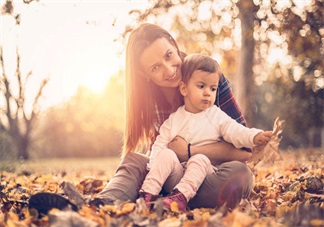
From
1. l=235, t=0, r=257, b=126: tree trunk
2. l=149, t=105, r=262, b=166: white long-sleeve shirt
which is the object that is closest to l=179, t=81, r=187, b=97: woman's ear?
l=149, t=105, r=262, b=166: white long-sleeve shirt

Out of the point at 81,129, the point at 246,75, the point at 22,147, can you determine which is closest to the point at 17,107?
the point at 246,75

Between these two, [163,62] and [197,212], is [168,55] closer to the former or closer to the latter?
[163,62]

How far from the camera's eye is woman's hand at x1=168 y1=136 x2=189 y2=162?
2887mm

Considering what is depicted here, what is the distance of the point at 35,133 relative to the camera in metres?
31.5

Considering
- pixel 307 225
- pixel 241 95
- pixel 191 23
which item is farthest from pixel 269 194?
pixel 191 23

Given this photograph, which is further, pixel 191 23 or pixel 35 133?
pixel 35 133

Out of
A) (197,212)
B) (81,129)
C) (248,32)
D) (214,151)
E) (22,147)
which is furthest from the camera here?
(81,129)

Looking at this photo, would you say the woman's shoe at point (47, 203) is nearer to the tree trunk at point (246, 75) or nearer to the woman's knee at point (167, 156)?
the woman's knee at point (167, 156)

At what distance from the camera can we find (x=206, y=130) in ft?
9.71

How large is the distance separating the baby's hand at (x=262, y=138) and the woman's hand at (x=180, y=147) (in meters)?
0.44

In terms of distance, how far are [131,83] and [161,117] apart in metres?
0.35

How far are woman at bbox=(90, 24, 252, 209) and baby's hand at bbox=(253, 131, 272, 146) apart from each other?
170mm

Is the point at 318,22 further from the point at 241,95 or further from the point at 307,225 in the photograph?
the point at 307,225

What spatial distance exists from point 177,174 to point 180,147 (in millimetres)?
217
